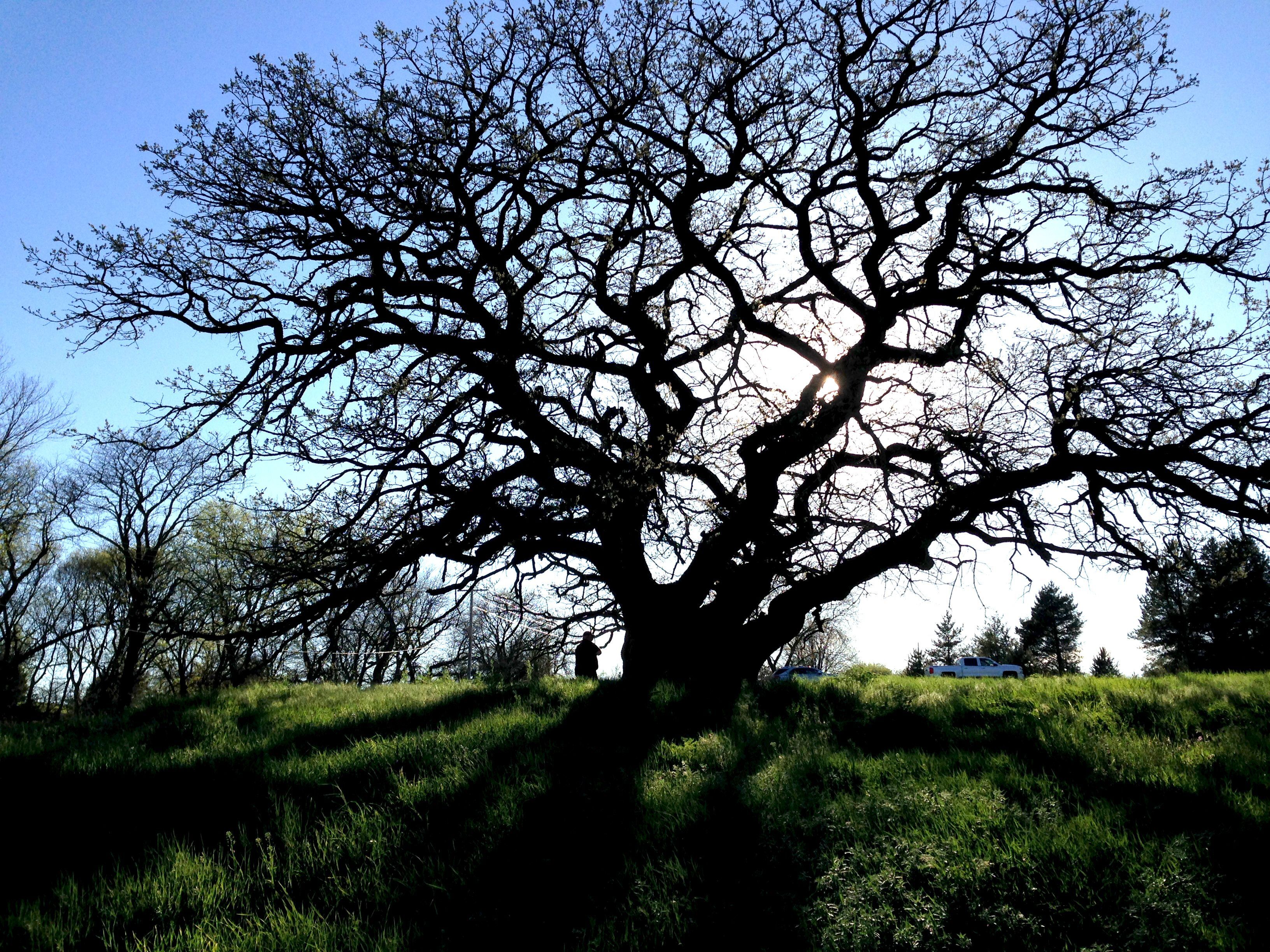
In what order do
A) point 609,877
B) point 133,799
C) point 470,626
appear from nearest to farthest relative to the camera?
point 609,877
point 133,799
point 470,626

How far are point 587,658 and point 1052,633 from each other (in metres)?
54.7

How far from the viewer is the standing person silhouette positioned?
11203 millimetres

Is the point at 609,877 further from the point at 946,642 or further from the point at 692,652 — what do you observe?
the point at 946,642

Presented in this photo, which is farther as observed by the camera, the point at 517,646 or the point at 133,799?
the point at 517,646

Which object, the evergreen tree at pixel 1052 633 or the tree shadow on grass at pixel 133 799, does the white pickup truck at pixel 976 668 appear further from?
the tree shadow on grass at pixel 133 799

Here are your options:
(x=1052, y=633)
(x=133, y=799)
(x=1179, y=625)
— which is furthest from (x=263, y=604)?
(x=1052, y=633)

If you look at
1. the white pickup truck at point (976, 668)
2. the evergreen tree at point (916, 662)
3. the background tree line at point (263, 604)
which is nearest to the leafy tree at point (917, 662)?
the evergreen tree at point (916, 662)

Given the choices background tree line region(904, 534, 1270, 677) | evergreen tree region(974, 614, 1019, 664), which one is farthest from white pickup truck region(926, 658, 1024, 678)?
evergreen tree region(974, 614, 1019, 664)

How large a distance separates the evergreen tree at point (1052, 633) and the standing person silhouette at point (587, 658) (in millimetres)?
52856

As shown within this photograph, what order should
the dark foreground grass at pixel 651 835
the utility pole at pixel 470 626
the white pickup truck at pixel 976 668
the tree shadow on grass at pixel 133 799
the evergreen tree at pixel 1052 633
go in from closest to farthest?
the dark foreground grass at pixel 651 835 → the tree shadow on grass at pixel 133 799 → the utility pole at pixel 470 626 → the white pickup truck at pixel 976 668 → the evergreen tree at pixel 1052 633

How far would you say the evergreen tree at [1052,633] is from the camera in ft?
178

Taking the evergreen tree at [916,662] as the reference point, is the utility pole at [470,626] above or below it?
above

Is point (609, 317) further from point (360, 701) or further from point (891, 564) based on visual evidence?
point (360, 701)

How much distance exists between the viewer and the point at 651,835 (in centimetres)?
437
